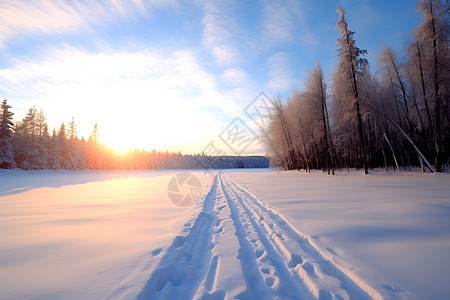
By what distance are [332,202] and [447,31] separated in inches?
575

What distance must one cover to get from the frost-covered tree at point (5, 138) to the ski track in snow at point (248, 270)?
37.0 metres

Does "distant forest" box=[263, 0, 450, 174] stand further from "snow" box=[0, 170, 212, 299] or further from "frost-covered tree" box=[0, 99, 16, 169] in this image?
"frost-covered tree" box=[0, 99, 16, 169]

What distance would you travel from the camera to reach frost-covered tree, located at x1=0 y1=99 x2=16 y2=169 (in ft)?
82.8

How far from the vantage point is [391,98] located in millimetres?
18391

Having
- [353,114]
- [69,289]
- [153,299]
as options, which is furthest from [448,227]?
[353,114]

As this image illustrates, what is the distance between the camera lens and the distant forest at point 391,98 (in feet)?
37.1

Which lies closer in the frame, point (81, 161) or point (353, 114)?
point (353, 114)

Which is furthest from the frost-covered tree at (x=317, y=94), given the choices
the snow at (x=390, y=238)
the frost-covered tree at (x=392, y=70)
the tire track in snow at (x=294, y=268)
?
the tire track in snow at (x=294, y=268)

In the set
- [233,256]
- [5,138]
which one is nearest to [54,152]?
[5,138]

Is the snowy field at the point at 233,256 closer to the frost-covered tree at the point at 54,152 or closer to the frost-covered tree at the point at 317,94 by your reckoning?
the frost-covered tree at the point at 317,94

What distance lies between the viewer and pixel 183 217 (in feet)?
17.1

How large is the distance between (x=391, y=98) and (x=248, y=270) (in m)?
24.1

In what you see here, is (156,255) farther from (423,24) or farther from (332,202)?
(423,24)

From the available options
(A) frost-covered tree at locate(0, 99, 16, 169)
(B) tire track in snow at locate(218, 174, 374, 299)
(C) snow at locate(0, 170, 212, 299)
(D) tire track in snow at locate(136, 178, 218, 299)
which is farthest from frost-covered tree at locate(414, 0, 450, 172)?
(A) frost-covered tree at locate(0, 99, 16, 169)
